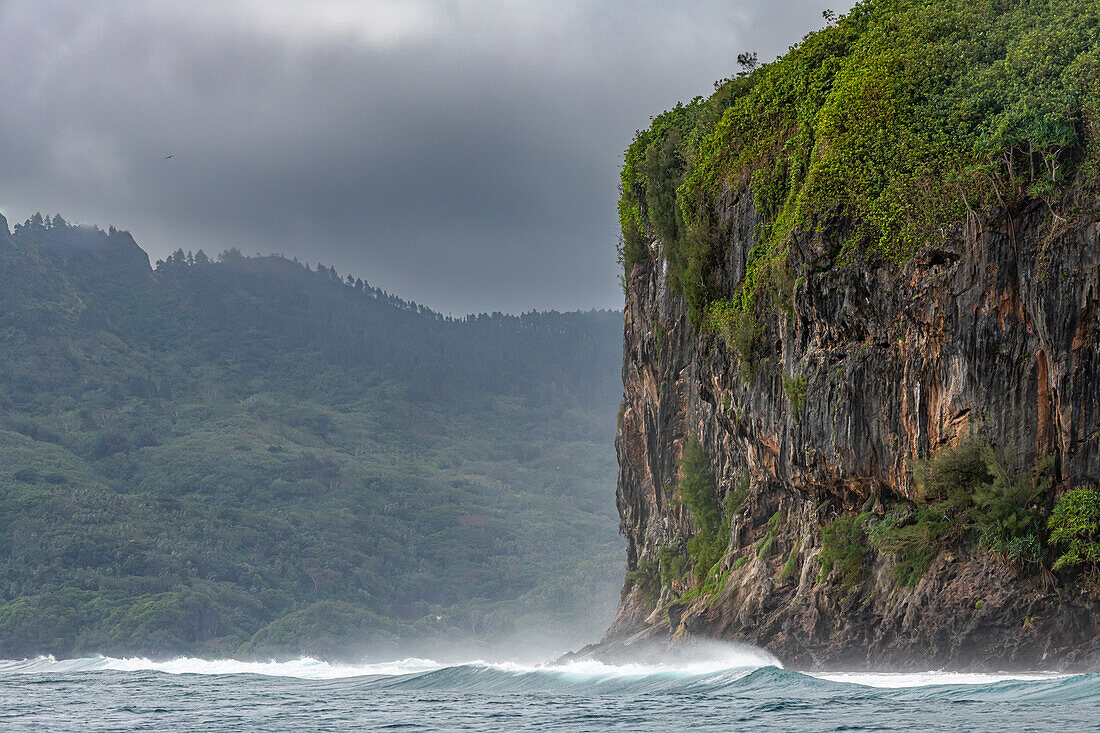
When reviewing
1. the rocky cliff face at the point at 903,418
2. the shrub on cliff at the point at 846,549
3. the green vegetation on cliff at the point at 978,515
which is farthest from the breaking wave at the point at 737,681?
the shrub on cliff at the point at 846,549

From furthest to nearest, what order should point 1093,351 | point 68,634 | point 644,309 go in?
point 68,634 → point 644,309 → point 1093,351

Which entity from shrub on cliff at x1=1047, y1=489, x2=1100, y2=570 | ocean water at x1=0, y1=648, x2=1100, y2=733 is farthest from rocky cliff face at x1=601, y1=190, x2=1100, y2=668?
ocean water at x1=0, y1=648, x2=1100, y2=733

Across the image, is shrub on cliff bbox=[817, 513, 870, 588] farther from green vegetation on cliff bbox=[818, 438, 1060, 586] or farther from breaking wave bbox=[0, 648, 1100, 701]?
breaking wave bbox=[0, 648, 1100, 701]

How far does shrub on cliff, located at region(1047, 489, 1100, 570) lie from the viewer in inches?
1179

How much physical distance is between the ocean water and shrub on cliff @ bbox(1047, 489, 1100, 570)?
341 centimetres

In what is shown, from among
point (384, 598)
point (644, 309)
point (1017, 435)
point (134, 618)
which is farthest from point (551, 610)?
point (1017, 435)

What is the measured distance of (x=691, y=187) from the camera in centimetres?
4591

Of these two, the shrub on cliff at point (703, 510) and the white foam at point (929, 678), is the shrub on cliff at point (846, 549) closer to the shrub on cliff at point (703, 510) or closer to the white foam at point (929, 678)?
the white foam at point (929, 678)

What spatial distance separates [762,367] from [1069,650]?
46.6 ft

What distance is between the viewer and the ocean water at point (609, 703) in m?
Answer: 23.1

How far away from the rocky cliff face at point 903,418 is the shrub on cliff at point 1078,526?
56 cm

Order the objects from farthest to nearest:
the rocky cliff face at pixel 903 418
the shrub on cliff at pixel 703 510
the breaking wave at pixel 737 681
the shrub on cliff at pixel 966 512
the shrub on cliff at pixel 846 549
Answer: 1. the shrub on cliff at pixel 703 510
2. the shrub on cliff at pixel 846 549
3. the shrub on cliff at pixel 966 512
4. the rocky cliff face at pixel 903 418
5. the breaking wave at pixel 737 681

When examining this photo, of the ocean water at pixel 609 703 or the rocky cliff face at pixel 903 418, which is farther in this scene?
the rocky cliff face at pixel 903 418

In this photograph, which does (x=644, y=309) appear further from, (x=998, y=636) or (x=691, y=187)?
(x=998, y=636)
